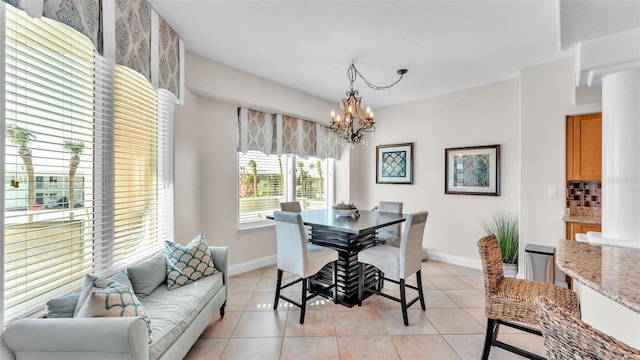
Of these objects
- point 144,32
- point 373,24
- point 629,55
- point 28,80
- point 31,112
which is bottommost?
point 31,112

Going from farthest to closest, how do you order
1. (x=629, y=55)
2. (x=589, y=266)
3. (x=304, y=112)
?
(x=304, y=112) → (x=629, y=55) → (x=589, y=266)

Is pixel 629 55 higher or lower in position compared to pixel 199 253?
higher

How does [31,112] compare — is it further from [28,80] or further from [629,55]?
[629,55]

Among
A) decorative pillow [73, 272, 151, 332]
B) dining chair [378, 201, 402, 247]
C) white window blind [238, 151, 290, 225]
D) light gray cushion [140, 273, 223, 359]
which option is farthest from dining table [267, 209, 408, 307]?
decorative pillow [73, 272, 151, 332]

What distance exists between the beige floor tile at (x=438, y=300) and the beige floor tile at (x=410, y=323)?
23cm

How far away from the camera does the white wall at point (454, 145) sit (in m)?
3.70

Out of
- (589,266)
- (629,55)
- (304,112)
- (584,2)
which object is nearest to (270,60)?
(304,112)

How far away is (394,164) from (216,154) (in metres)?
3.01

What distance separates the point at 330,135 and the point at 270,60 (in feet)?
7.28

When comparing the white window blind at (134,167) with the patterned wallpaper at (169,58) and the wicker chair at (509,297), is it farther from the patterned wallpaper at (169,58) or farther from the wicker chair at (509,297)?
the wicker chair at (509,297)

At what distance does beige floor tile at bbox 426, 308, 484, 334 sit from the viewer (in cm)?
235

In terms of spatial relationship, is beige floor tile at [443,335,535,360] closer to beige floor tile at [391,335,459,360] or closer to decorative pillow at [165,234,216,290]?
beige floor tile at [391,335,459,360]

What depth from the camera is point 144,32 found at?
2.10 meters

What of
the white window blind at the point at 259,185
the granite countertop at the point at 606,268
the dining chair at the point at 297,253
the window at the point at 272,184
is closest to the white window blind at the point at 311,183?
the window at the point at 272,184
